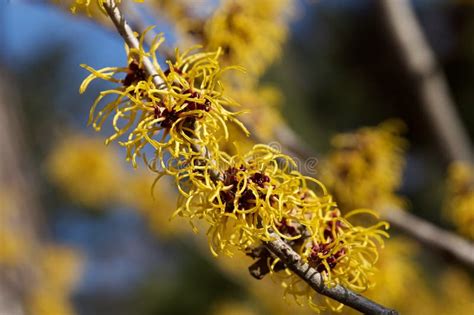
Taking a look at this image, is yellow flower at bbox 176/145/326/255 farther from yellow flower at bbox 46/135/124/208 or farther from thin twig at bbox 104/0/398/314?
yellow flower at bbox 46/135/124/208

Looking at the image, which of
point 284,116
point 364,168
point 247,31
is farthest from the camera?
point 284,116

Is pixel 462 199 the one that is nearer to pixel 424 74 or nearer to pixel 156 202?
pixel 424 74

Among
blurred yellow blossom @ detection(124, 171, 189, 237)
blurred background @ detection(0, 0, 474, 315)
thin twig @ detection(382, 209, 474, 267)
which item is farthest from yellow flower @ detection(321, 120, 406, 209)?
blurred background @ detection(0, 0, 474, 315)

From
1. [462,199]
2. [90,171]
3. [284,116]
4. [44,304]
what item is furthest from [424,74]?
[284,116]

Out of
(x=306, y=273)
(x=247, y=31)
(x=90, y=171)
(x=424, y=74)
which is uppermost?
(x=424, y=74)

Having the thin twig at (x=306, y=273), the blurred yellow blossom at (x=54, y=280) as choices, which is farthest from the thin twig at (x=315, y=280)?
the blurred yellow blossom at (x=54, y=280)

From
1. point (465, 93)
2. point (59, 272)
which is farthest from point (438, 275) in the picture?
point (59, 272)

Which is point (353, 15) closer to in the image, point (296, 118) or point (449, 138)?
point (296, 118)

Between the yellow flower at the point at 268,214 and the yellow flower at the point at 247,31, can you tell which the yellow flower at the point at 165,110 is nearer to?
the yellow flower at the point at 268,214
